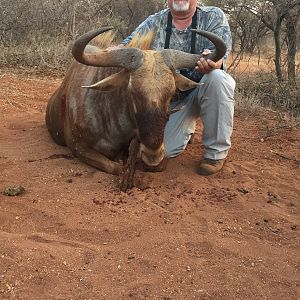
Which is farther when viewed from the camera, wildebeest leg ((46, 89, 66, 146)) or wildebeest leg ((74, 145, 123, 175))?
wildebeest leg ((46, 89, 66, 146))

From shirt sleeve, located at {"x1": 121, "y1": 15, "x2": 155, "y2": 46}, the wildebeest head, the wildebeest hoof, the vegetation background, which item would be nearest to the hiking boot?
the wildebeest hoof

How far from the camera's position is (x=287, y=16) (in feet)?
30.6

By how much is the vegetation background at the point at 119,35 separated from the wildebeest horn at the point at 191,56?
10.0 feet

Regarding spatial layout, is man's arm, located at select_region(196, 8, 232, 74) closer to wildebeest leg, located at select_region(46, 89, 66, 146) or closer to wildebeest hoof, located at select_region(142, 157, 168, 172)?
wildebeest hoof, located at select_region(142, 157, 168, 172)

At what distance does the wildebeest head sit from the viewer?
4035 mm

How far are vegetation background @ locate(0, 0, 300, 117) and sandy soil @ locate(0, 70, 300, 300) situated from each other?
9.91 ft

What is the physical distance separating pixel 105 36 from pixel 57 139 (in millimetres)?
1231

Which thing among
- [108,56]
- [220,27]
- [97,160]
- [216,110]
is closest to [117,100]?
[108,56]

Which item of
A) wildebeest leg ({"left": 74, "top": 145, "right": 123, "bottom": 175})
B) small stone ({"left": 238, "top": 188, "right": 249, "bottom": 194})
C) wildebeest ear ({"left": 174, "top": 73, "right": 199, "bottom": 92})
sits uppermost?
wildebeest ear ({"left": 174, "top": 73, "right": 199, "bottom": 92})

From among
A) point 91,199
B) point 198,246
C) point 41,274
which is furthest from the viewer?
point 91,199

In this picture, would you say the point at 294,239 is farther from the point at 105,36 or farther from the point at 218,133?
the point at 105,36

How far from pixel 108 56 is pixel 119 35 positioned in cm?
→ 977

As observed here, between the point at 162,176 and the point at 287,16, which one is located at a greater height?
the point at 287,16

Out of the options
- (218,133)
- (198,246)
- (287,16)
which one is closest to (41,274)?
(198,246)
